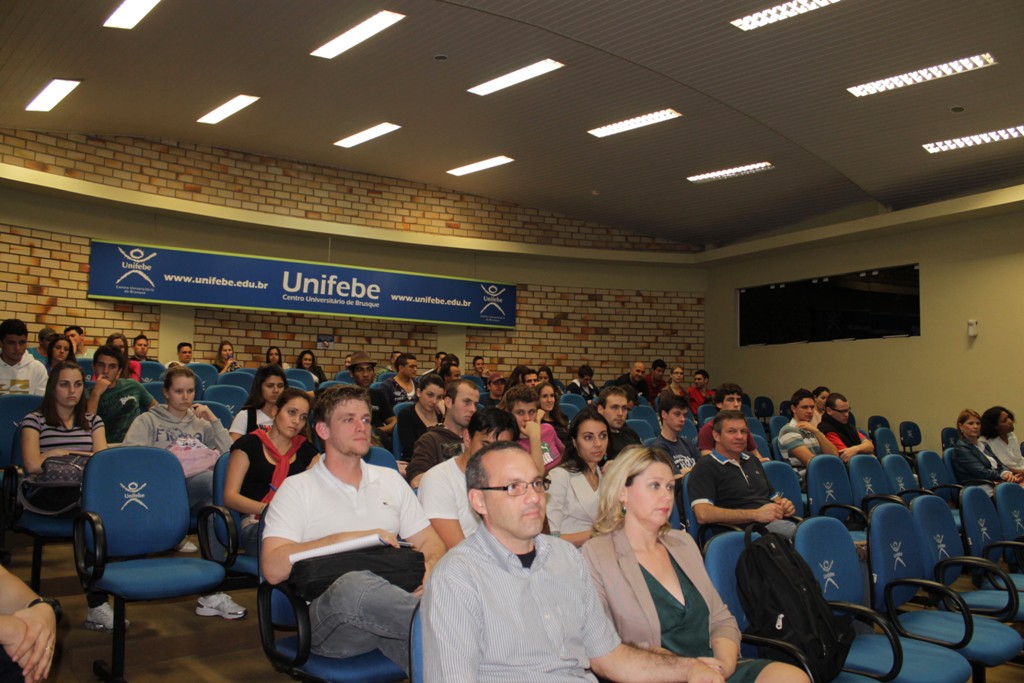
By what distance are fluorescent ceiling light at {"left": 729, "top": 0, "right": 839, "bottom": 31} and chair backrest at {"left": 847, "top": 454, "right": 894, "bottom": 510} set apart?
138 inches

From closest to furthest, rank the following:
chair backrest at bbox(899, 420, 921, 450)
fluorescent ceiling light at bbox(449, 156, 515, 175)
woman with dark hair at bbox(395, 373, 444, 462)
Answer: woman with dark hair at bbox(395, 373, 444, 462)
chair backrest at bbox(899, 420, 921, 450)
fluorescent ceiling light at bbox(449, 156, 515, 175)

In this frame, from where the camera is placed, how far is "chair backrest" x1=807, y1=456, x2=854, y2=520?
16.7ft

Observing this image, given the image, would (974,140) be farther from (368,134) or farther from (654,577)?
(654,577)

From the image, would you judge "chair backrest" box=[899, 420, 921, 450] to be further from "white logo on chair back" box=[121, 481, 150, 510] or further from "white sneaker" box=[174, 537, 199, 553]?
"white logo on chair back" box=[121, 481, 150, 510]

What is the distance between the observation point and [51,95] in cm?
831

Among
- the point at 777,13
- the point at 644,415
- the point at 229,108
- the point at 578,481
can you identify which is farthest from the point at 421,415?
the point at 229,108

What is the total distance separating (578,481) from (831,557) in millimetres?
1123

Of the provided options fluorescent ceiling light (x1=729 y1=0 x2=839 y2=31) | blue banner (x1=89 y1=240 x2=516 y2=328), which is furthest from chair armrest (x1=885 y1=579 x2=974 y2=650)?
blue banner (x1=89 y1=240 x2=516 y2=328)

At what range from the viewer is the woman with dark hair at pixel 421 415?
530 cm

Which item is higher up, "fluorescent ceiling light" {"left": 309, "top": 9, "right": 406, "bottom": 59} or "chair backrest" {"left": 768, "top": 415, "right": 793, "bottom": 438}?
"fluorescent ceiling light" {"left": 309, "top": 9, "right": 406, "bottom": 59}

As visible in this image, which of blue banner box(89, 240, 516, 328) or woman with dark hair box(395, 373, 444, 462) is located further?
blue banner box(89, 240, 516, 328)

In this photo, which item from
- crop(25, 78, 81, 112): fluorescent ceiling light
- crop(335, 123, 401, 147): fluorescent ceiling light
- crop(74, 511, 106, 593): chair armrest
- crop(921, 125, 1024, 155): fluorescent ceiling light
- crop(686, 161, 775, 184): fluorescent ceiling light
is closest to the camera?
crop(74, 511, 106, 593): chair armrest

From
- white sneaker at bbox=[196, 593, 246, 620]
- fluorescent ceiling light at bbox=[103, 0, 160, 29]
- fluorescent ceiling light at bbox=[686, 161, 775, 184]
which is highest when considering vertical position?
fluorescent ceiling light at bbox=[103, 0, 160, 29]

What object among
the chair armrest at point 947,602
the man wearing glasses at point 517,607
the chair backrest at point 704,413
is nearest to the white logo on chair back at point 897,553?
the chair armrest at point 947,602
